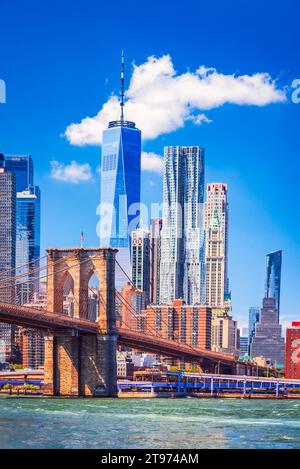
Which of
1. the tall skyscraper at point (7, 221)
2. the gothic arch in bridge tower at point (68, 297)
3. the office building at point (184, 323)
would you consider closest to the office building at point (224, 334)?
the office building at point (184, 323)

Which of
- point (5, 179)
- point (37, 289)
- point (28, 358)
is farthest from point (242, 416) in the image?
point (5, 179)

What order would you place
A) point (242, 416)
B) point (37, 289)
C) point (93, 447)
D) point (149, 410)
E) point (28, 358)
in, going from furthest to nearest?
point (37, 289) → point (28, 358) → point (149, 410) → point (242, 416) → point (93, 447)

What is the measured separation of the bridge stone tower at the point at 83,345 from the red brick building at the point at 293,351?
4830 centimetres

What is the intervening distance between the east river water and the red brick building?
6469cm

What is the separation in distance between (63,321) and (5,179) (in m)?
118

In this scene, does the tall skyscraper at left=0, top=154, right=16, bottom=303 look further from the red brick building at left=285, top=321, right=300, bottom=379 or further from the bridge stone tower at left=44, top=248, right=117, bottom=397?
the bridge stone tower at left=44, top=248, right=117, bottom=397

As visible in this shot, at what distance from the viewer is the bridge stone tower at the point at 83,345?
259ft

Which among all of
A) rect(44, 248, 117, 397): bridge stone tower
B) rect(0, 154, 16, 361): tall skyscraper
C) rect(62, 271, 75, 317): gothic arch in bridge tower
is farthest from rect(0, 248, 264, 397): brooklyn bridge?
rect(0, 154, 16, 361): tall skyscraper

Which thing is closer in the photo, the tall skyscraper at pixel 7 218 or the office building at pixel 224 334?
the office building at pixel 224 334

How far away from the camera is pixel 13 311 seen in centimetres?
7125

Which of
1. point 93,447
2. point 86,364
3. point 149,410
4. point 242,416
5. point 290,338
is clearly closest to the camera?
point 93,447

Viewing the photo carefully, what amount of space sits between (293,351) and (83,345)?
5281 centimetres

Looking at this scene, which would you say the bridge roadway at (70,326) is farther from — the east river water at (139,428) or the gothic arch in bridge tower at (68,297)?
the gothic arch in bridge tower at (68,297)
